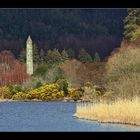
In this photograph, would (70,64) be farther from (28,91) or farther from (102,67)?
(28,91)

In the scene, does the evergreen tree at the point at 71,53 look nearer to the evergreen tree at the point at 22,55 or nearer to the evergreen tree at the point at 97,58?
the evergreen tree at the point at 97,58

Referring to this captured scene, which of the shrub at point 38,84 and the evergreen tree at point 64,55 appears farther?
the evergreen tree at point 64,55

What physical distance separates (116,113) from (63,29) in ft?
85.4

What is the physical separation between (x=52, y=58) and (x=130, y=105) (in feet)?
61.2

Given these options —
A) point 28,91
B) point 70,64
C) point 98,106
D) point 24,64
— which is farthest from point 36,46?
point 98,106

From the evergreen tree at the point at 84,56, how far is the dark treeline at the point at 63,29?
0.32 metres

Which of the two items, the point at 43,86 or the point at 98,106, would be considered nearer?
the point at 98,106

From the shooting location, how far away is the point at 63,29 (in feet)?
120

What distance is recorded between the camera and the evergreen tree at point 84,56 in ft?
94.9

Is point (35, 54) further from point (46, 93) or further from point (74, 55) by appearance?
point (46, 93)

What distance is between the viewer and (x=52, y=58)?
2895 centimetres

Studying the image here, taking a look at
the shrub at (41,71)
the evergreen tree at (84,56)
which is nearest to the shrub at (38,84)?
the shrub at (41,71)

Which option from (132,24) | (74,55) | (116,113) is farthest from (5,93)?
(116,113)
